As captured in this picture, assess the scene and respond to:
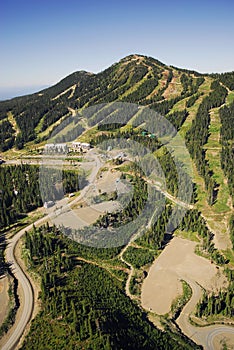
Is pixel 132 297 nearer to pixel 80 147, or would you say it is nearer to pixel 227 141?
pixel 227 141

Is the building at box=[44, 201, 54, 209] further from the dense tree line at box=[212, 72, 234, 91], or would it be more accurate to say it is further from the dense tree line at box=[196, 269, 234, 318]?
the dense tree line at box=[212, 72, 234, 91]

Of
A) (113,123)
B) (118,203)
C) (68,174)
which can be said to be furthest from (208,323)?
(113,123)

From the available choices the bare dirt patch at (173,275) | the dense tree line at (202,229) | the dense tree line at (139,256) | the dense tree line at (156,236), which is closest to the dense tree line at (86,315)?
the bare dirt patch at (173,275)

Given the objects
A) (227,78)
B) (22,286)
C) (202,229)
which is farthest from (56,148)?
(227,78)

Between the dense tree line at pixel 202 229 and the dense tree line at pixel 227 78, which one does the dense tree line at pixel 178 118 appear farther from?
the dense tree line at pixel 202 229

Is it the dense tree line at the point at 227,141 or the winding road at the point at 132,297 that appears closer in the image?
the winding road at the point at 132,297

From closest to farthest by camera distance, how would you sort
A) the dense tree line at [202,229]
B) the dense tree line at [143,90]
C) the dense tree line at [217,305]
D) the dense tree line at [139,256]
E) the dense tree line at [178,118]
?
the dense tree line at [217,305] < the dense tree line at [139,256] < the dense tree line at [202,229] < the dense tree line at [178,118] < the dense tree line at [143,90]

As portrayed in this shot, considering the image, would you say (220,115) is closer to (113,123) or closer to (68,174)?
(113,123)
